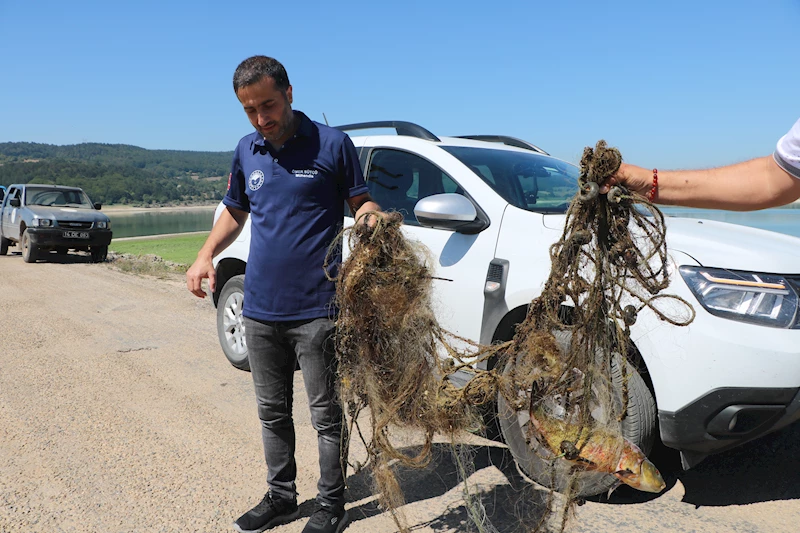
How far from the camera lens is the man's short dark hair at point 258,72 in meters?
2.78

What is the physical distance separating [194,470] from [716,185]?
3251mm

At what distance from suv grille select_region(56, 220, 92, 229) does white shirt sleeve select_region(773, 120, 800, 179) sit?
54.8 ft

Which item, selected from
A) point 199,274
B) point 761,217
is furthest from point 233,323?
point 761,217

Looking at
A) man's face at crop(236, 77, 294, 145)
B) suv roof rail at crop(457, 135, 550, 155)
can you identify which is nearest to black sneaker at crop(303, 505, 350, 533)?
man's face at crop(236, 77, 294, 145)

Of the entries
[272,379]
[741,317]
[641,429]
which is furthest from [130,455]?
[741,317]

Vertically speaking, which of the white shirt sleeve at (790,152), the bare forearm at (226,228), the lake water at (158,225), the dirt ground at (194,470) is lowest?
the lake water at (158,225)

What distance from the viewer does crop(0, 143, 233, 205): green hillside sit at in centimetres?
9756

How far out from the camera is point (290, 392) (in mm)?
3193

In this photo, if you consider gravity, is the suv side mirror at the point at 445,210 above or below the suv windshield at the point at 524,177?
below

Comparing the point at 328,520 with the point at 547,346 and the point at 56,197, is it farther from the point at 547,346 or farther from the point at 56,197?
the point at 56,197

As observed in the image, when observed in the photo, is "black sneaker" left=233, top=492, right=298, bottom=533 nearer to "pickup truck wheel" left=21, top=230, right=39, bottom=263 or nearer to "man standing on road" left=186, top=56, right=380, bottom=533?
"man standing on road" left=186, top=56, right=380, bottom=533

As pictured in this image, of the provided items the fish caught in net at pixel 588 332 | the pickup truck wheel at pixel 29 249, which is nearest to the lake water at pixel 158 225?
the pickup truck wheel at pixel 29 249

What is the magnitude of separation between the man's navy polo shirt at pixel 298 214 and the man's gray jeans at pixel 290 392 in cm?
9

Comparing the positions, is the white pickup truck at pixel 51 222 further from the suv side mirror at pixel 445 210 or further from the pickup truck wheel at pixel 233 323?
the suv side mirror at pixel 445 210
